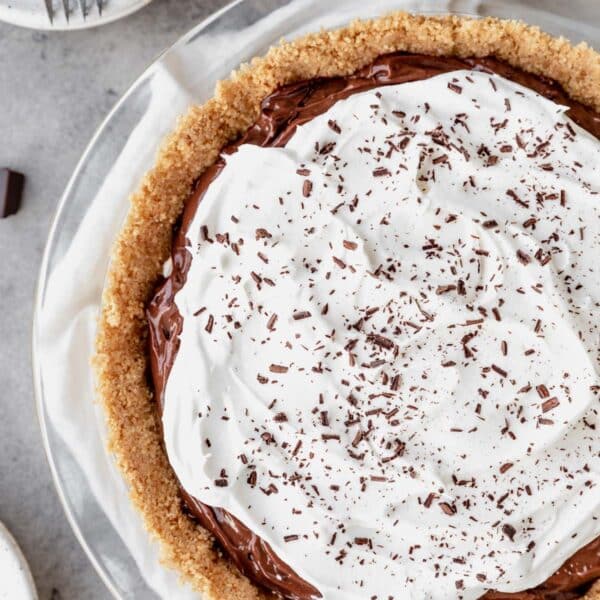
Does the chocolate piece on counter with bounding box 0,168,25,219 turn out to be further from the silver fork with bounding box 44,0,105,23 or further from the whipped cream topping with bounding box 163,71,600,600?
the whipped cream topping with bounding box 163,71,600,600

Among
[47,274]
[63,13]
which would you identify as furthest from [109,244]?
[63,13]

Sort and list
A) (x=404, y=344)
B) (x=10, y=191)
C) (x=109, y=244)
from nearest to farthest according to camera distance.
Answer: (x=404, y=344) → (x=109, y=244) → (x=10, y=191)

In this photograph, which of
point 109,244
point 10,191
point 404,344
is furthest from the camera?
point 10,191

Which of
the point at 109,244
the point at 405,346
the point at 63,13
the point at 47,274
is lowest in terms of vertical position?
the point at 47,274

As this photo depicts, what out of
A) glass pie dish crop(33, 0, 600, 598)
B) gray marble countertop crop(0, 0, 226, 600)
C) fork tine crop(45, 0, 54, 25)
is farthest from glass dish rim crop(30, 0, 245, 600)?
fork tine crop(45, 0, 54, 25)

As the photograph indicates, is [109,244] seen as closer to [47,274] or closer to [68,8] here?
[47,274]

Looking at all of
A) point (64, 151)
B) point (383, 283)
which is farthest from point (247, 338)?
point (64, 151)
